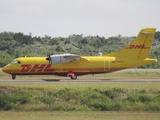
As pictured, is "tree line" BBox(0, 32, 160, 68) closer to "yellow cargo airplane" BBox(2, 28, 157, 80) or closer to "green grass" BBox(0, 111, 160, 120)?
"yellow cargo airplane" BBox(2, 28, 157, 80)

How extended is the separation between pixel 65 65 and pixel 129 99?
52.3ft

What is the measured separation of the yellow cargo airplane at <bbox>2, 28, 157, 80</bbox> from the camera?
4972 cm

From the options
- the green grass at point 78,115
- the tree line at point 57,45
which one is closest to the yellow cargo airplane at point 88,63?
the green grass at point 78,115

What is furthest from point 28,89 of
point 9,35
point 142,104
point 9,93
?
point 9,35

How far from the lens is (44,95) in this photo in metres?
35.9

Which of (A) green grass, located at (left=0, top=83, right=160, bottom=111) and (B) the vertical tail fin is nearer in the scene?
(A) green grass, located at (left=0, top=83, right=160, bottom=111)

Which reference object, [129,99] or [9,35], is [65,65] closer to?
[129,99]

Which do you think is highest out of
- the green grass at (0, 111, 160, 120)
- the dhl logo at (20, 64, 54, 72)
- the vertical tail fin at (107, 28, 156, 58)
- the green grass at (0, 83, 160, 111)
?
the vertical tail fin at (107, 28, 156, 58)

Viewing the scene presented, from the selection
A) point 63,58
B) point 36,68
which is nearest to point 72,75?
point 63,58

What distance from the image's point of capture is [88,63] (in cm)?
4991

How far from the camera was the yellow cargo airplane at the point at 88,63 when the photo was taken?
4972 centimetres

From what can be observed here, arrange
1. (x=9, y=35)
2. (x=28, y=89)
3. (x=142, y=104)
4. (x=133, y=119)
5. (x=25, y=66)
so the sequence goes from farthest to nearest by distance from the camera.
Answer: (x=9, y=35)
(x=25, y=66)
(x=28, y=89)
(x=142, y=104)
(x=133, y=119)

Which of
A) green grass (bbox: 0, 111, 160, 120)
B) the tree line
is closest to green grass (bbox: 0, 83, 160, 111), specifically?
green grass (bbox: 0, 111, 160, 120)

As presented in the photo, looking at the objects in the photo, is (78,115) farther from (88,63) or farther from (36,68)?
(36,68)
